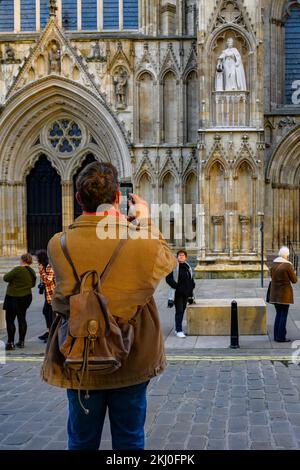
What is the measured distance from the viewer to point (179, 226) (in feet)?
79.3

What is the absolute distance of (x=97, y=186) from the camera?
3688 millimetres

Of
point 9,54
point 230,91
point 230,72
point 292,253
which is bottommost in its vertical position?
point 292,253

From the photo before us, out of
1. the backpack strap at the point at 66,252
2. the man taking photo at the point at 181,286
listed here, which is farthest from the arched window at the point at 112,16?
the backpack strap at the point at 66,252

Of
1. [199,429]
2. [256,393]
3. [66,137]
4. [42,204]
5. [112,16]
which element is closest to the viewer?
[199,429]

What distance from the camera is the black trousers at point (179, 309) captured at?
1167 cm

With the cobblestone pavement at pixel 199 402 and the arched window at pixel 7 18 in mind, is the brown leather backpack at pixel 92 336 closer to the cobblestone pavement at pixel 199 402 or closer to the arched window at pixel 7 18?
the cobblestone pavement at pixel 199 402

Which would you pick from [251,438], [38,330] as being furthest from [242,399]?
[38,330]

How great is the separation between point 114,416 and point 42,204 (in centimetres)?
2253

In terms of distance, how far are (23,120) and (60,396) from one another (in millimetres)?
18892

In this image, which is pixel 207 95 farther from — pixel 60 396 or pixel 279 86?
pixel 60 396

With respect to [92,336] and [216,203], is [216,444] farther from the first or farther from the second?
[216,203]

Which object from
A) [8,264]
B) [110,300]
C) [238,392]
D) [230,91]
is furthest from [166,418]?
[8,264]

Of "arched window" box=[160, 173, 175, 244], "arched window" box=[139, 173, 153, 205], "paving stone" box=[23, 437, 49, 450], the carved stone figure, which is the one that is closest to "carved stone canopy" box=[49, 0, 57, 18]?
the carved stone figure

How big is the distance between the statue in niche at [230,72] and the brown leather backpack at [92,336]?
19.3 metres
